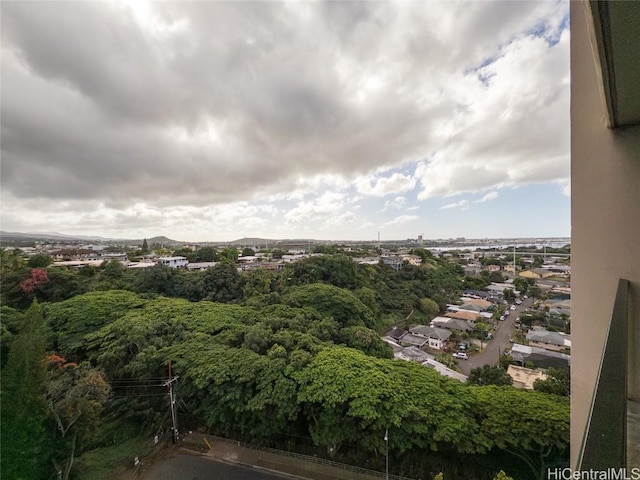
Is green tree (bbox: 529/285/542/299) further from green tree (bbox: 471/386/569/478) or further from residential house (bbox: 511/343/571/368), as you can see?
green tree (bbox: 471/386/569/478)

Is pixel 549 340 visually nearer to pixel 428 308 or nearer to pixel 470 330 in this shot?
pixel 470 330

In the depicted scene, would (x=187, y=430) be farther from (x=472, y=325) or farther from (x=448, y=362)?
(x=472, y=325)

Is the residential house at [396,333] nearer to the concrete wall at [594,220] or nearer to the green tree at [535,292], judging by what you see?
the concrete wall at [594,220]

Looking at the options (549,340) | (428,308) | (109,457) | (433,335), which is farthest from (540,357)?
(109,457)

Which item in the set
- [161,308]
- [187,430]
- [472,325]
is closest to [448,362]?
[472,325]

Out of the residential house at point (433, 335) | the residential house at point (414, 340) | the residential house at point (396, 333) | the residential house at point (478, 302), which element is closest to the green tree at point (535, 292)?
the residential house at point (478, 302)
